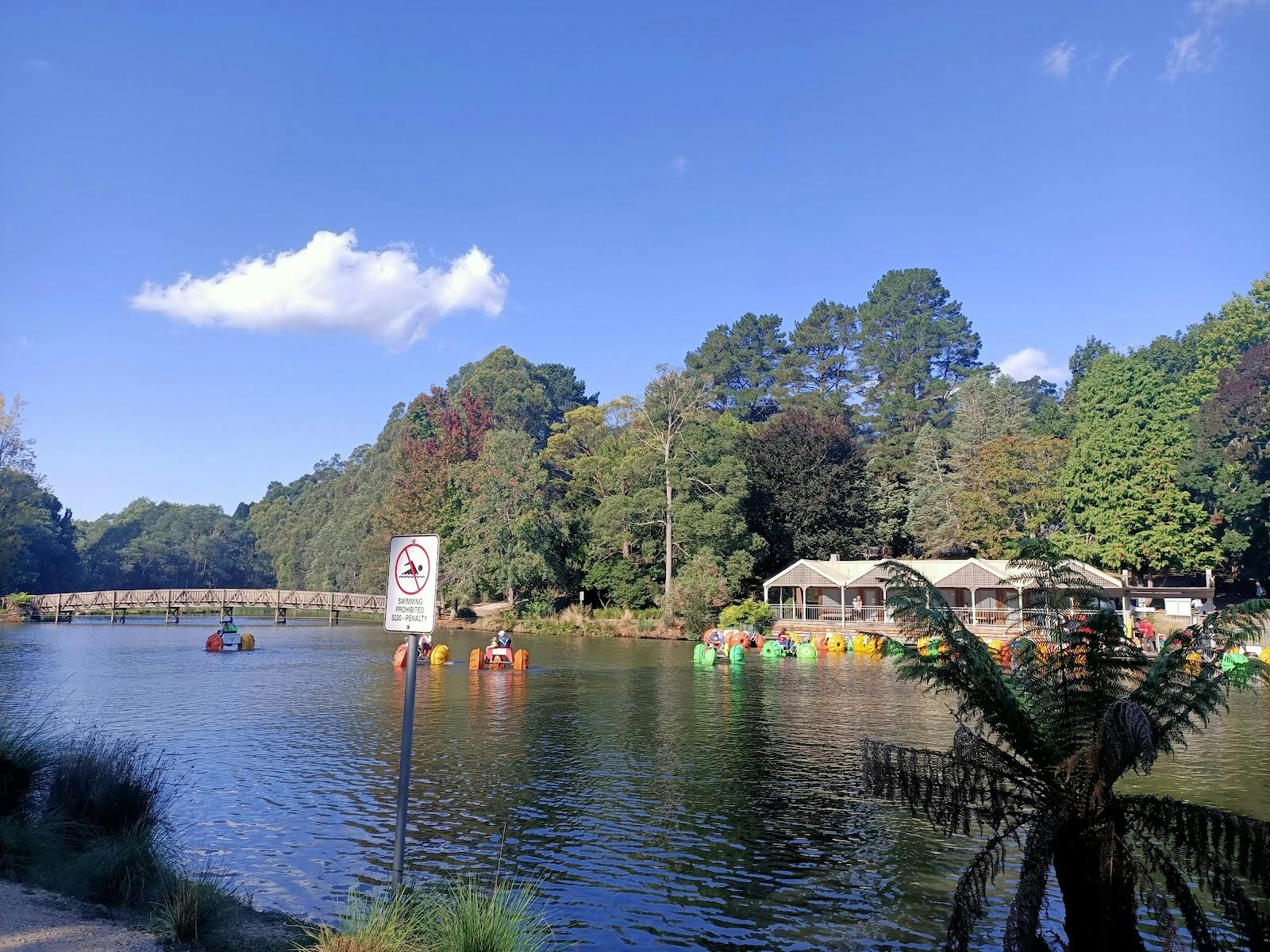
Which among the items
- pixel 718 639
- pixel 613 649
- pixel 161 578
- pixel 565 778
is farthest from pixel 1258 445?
pixel 161 578

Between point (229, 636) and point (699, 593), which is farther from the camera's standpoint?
point (699, 593)

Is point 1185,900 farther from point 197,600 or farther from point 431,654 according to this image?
point 197,600

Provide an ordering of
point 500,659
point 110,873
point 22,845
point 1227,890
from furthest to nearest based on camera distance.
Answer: point 500,659 < point 22,845 < point 110,873 < point 1227,890

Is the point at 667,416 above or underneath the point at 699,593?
above

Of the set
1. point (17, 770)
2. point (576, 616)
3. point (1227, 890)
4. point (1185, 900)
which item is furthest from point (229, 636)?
point (1227, 890)

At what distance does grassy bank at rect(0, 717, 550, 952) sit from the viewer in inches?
235

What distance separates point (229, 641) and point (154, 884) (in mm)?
41752

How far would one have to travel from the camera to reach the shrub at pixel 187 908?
6711mm

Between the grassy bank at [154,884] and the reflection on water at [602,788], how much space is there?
1.22m

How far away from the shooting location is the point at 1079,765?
295 inches

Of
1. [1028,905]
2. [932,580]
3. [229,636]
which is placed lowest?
[229,636]

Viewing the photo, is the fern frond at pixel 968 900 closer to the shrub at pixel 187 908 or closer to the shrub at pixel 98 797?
the shrub at pixel 187 908

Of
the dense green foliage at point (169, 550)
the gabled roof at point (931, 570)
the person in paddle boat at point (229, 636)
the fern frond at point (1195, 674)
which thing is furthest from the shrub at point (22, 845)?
the dense green foliage at point (169, 550)

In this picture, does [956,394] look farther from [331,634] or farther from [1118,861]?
[1118,861]
